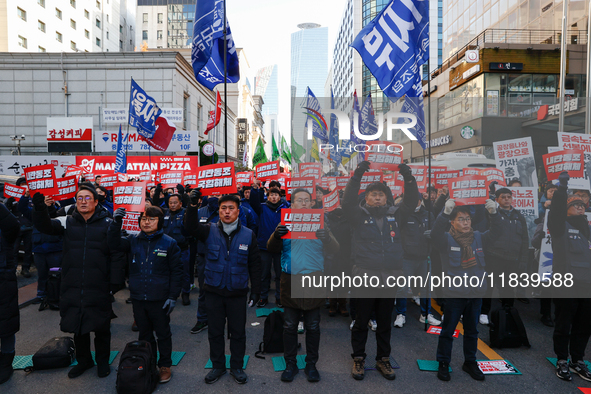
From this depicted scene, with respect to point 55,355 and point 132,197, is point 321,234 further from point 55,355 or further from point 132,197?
point 55,355

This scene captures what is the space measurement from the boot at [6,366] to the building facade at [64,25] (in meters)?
38.7

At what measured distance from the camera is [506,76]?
2503 centimetres

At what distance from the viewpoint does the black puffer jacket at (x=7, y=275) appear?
4.01 metres

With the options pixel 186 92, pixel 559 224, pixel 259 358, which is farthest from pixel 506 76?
pixel 259 358

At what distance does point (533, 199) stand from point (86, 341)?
22.7 feet

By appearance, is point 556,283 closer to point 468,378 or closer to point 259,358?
point 468,378

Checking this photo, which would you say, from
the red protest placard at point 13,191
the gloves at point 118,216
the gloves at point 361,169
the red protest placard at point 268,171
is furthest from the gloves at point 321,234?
the red protest placard at point 268,171

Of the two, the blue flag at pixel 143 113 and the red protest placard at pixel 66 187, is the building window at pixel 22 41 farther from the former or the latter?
the red protest placard at pixel 66 187

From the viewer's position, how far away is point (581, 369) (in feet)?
13.9

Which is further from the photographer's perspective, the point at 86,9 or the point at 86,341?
the point at 86,9

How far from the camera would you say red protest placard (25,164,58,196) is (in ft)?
16.7

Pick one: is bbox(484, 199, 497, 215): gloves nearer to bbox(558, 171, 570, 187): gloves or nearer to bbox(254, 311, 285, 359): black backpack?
bbox(558, 171, 570, 187): gloves

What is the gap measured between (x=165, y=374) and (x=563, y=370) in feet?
15.0

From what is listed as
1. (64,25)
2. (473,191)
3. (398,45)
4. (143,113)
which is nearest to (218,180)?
(473,191)
